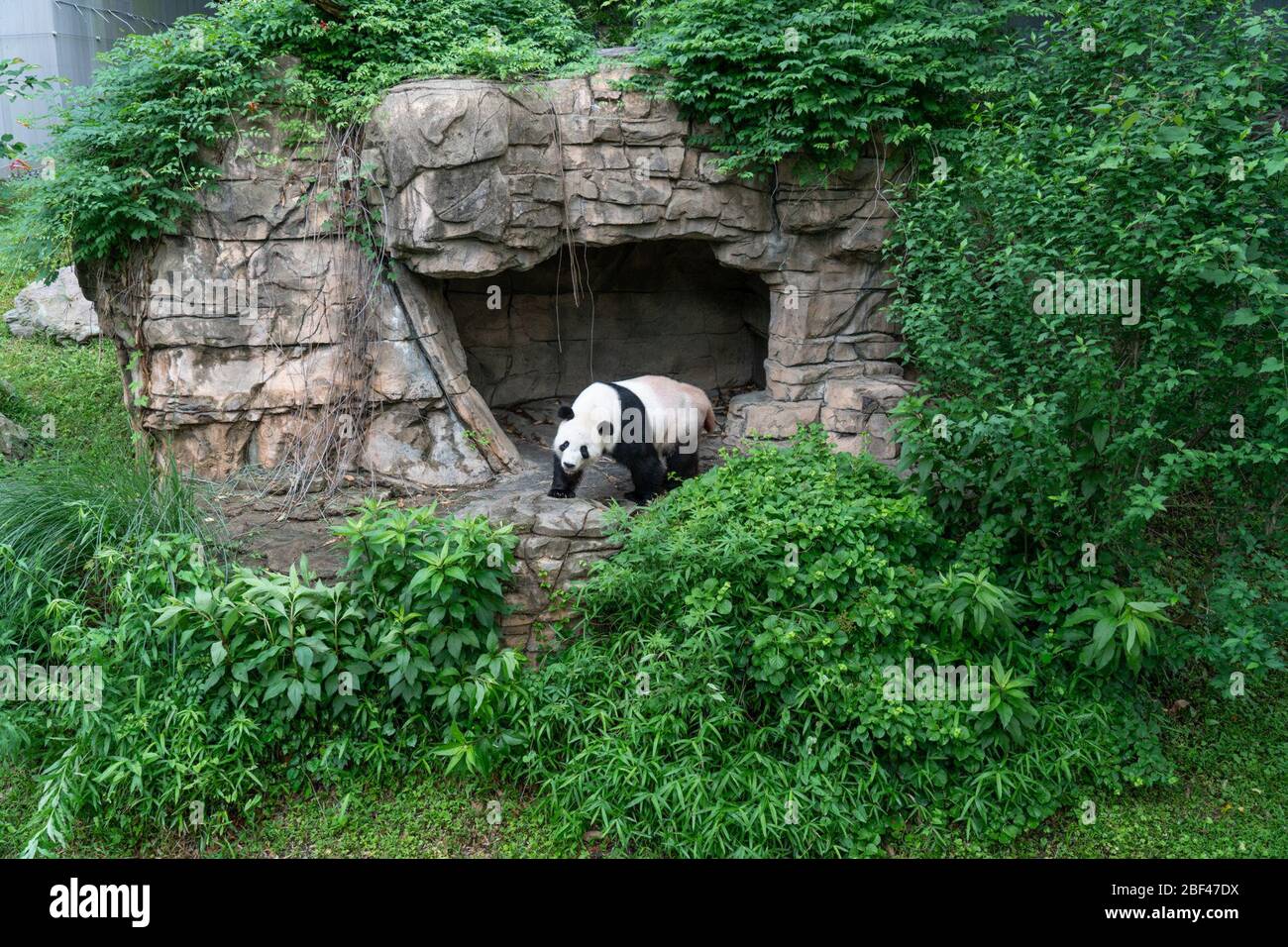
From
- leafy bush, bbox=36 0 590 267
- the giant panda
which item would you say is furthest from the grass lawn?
leafy bush, bbox=36 0 590 267

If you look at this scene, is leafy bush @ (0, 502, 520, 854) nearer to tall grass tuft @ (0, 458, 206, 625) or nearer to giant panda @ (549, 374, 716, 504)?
tall grass tuft @ (0, 458, 206, 625)

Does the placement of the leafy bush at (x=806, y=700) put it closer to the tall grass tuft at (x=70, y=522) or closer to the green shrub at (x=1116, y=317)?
the green shrub at (x=1116, y=317)

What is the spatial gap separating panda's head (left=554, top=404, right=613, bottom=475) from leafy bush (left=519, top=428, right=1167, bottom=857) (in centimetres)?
129

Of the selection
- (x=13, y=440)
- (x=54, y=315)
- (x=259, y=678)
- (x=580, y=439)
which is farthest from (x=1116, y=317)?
(x=54, y=315)

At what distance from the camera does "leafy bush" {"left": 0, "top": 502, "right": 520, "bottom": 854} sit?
18.6 ft

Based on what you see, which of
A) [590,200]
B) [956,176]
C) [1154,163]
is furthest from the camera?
[590,200]

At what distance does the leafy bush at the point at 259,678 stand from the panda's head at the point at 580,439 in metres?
1.34

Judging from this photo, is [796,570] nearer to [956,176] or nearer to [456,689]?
[456,689]

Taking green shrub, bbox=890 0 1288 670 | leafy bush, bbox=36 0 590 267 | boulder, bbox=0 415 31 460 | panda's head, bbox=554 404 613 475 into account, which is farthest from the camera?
boulder, bbox=0 415 31 460

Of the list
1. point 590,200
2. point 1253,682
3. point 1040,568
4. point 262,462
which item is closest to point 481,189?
point 590,200

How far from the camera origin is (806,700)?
19.4 ft

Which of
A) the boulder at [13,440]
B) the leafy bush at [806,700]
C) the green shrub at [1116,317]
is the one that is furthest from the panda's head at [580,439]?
the boulder at [13,440]

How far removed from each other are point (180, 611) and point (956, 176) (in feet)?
20.8

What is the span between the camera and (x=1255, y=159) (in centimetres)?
487
